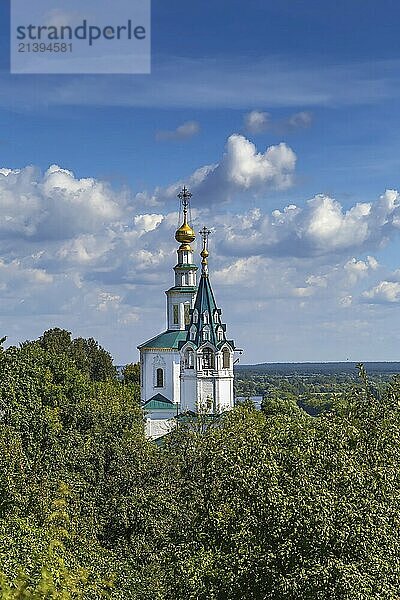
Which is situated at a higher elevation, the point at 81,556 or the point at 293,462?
the point at 293,462

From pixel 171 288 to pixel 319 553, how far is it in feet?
128

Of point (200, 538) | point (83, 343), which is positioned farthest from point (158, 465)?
point (83, 343)

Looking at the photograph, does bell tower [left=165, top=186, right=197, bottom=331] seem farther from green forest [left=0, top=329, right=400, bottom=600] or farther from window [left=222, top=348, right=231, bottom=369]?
green forest [left=0, top=329, right=400, bottom=600]

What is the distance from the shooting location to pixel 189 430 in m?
31.5

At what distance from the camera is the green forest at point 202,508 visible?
13.9 m

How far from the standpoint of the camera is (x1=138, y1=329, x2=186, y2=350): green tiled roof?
50.5m

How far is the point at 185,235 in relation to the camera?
5288 centimetres

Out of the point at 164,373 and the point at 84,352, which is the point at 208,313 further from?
the point at 84,352

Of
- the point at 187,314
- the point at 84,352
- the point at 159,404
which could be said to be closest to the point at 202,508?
the point at 159,404

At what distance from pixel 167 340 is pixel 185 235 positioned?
6.45m

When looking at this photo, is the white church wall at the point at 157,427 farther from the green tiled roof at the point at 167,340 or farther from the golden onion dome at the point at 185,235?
the golden onion dome at the point at 185,235

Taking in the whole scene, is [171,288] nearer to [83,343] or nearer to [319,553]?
[83,343]

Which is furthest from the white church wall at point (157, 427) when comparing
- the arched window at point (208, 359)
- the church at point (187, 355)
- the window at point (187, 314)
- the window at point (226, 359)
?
the window at point (187, 314)

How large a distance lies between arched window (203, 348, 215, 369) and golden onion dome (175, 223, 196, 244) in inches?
327
